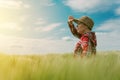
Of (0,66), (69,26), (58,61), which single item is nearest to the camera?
(0,66)

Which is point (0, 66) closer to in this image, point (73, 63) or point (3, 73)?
point (3, 73)

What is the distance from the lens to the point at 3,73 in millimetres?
2627

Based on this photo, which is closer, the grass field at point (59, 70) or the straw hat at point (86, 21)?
the grass field at point (59, 70)

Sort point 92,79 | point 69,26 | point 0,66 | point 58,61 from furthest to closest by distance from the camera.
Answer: point 69,26, point 58,61, point 0,66, point 92,79

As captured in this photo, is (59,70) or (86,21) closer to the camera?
(59,70)

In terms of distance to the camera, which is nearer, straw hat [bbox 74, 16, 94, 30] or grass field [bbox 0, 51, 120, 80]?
grass field [bbox 0, 51, 120, 80]

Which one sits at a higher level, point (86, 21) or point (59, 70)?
point (86, 21)

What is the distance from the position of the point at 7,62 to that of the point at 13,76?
0.33 m

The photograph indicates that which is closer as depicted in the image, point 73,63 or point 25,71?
point 25,71

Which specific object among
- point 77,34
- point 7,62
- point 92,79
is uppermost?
point 77,34

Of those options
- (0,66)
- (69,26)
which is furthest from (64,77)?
(69,26)

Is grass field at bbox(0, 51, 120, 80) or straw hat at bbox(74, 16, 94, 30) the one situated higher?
straw hat at bbox(74, 16, 94, 30)

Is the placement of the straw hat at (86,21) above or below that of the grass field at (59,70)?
above

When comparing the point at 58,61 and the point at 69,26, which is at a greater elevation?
the point at 69,26
